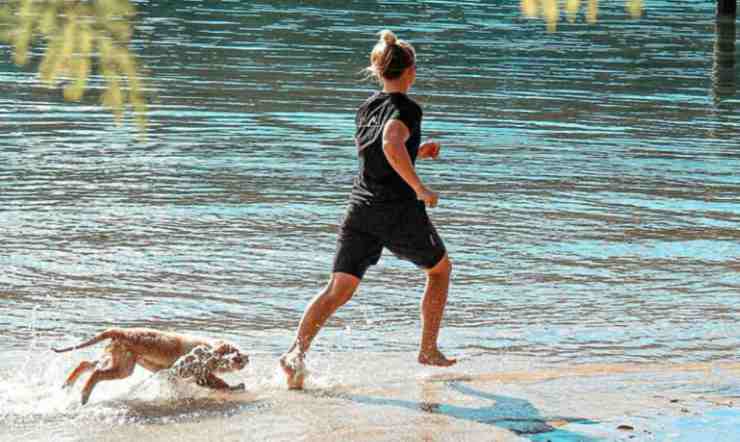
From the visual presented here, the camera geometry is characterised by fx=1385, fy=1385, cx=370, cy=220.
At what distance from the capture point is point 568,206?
12.1m

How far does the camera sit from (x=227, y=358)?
678 centimetres

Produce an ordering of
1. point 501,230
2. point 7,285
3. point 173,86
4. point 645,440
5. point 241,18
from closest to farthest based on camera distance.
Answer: point 645,440 < point 7,285 < point 501,230 < point 173,86 < point 241,18

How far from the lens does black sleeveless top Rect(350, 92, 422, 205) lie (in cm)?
675

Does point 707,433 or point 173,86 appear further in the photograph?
point 173,86

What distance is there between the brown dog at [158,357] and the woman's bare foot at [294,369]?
0.23 meters

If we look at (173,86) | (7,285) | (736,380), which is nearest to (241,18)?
(173,86)

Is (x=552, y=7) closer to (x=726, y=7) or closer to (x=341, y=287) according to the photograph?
(x=341, y=287)

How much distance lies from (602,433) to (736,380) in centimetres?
141

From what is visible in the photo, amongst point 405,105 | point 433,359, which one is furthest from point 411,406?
point 405,105

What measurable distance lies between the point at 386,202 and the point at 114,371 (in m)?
1.55

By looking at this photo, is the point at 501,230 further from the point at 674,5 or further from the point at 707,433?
the point at 674,5

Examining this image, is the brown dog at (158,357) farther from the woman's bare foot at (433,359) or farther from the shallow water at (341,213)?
the woman's bare foot at (433,359)

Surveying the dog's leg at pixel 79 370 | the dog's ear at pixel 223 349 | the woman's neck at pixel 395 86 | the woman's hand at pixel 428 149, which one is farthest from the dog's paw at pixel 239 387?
the woman's neck at pixel 395 86

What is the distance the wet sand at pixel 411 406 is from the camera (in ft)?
20.4
